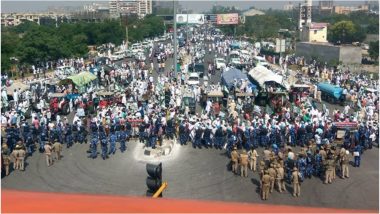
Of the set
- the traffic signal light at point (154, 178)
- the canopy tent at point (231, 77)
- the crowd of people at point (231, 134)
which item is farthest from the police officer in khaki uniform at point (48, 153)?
the canopy tent at point (231, 77)

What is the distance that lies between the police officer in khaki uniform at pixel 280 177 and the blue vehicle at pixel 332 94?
1340 cm

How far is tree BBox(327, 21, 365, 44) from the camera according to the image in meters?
72.1

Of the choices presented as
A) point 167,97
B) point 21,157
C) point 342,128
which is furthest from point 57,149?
point 342,128

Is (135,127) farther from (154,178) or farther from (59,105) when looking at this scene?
(154,178)

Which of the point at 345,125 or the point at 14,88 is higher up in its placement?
the point at 14,88

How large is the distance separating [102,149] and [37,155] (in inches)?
93.8

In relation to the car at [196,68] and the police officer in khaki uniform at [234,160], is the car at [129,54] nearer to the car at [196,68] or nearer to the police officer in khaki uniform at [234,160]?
the car at [196,68]

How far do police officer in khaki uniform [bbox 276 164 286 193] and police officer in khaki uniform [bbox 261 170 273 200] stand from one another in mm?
345

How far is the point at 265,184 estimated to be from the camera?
42.2ft

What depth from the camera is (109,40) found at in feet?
214

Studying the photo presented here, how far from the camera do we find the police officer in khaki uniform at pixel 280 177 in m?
13.1

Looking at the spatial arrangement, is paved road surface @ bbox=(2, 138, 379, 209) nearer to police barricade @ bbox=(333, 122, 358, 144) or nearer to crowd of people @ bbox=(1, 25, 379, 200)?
crowd of people @ bbox=(1, 25, 379, 200)

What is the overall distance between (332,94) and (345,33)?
5034 centimetres

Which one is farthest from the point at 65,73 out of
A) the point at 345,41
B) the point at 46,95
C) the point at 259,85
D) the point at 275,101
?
the point at 345,41
